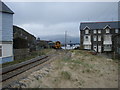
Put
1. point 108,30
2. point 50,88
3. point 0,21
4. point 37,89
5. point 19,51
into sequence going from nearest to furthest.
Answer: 1. point 37,89
2. point 50,88
3. point 0,21
4. point 19,51
5. point 108,30

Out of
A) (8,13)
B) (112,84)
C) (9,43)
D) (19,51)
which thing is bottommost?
(112,84)

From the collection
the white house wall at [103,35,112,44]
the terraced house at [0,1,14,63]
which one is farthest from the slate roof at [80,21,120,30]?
the terraced house at [0,1,14,63]

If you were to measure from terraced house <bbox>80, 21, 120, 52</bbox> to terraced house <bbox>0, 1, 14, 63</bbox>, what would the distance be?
88.9 feet

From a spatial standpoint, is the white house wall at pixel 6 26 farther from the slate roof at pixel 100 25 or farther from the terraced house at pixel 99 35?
the slate roof at pixel 100 25

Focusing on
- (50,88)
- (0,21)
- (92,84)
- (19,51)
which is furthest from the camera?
(19,51)

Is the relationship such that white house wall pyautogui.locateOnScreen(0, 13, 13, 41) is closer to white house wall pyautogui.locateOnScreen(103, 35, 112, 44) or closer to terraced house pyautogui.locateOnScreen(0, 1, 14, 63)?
terraced house pyautogui.locateOnScreen(0, 1, 14, 63)

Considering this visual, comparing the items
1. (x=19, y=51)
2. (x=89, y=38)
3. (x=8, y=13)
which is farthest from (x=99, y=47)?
(x=8, y=13)

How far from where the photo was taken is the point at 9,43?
15.1m

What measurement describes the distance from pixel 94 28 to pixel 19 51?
28.6 m

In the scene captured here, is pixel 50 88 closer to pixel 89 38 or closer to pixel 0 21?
pixel 0 21

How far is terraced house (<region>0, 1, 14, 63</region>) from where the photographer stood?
14156mm

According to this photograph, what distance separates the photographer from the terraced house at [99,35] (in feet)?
118

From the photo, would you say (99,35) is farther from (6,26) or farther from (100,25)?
(6,26)

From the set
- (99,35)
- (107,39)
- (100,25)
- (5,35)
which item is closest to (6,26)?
(5,35)
